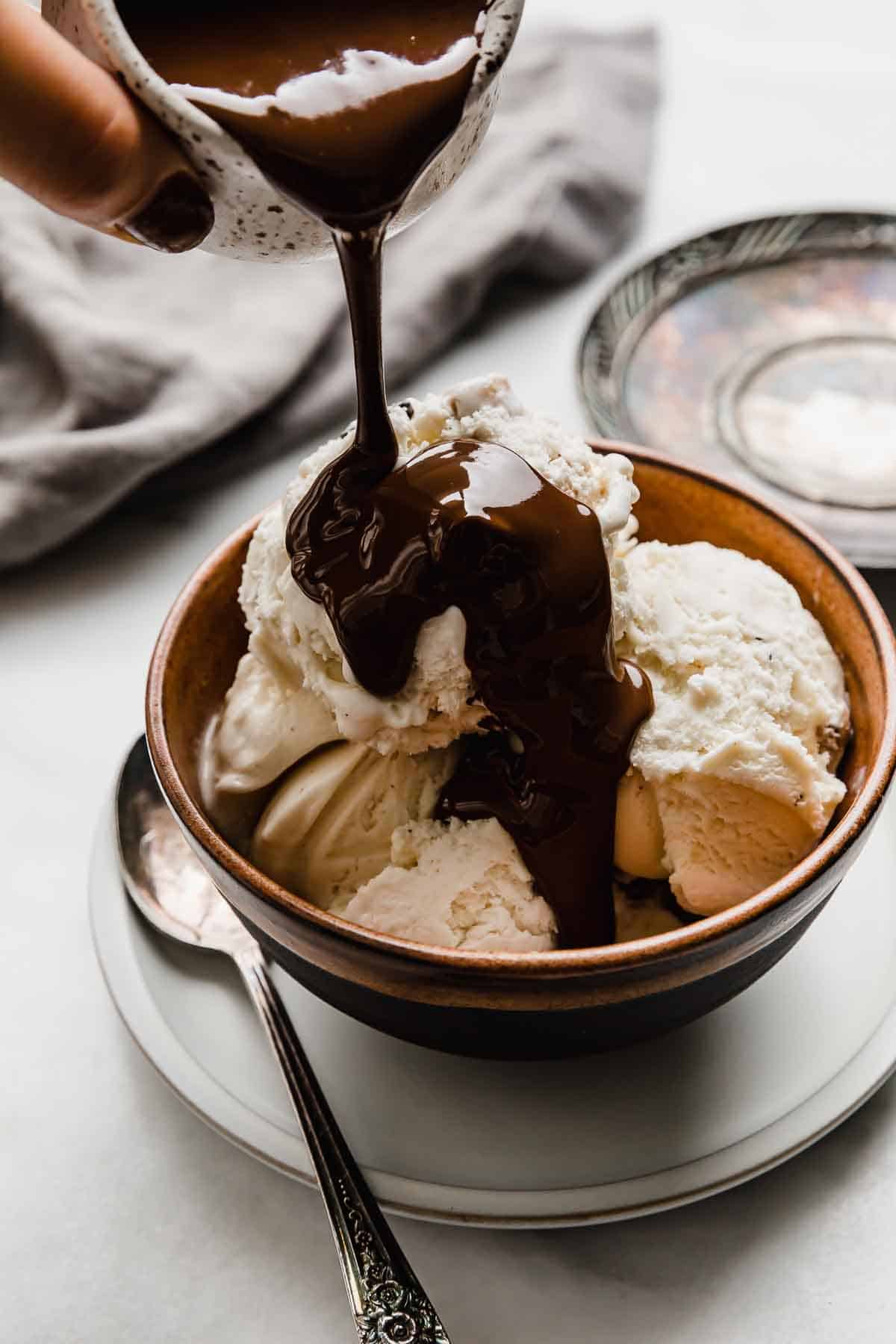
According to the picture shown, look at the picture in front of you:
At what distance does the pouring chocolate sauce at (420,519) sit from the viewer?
36.3 inches

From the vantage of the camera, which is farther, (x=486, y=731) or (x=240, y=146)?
(x=486, y=731)

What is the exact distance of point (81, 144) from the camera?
33.4 inches

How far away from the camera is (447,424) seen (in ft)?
3.80

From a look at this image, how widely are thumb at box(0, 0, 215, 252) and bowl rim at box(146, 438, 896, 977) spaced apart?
1.38 ft

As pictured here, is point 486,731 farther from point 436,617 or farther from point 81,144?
point 81,144

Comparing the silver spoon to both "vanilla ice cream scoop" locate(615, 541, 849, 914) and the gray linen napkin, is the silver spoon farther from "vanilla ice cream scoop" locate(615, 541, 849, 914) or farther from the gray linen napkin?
the gray linen napkin

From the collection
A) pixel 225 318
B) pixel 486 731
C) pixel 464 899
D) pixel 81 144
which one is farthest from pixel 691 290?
pixel 81 144

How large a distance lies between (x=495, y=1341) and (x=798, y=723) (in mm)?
562

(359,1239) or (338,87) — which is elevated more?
(338,87)

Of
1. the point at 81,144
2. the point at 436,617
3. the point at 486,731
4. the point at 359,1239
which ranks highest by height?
the point at 81,144

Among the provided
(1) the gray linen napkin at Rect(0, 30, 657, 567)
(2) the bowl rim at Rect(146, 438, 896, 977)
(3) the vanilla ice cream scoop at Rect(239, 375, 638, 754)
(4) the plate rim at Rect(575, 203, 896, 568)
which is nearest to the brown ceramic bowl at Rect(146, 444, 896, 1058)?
(2) the bowl rim at Rect(146, 438, 896, 977)

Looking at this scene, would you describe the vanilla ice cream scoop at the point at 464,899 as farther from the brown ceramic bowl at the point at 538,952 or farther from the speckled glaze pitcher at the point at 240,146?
the speckled glaze pitcher at the point at 240,146

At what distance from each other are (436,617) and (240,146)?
0.38 meters

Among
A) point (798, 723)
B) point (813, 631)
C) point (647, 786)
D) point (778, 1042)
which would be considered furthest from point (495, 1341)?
point (813, 631)
